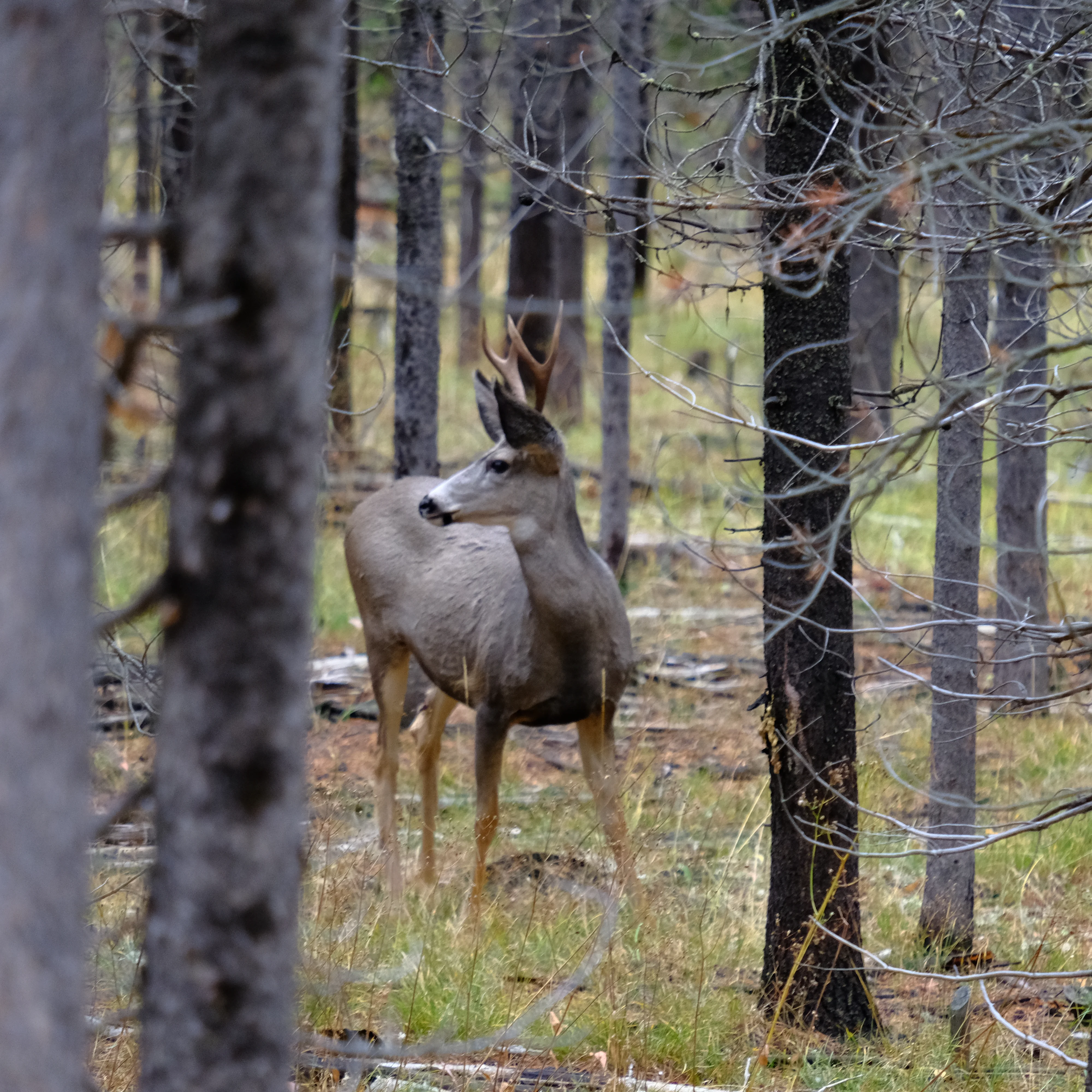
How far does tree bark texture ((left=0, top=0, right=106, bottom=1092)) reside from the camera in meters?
1.56

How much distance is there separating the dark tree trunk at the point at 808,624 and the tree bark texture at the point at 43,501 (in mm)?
3114

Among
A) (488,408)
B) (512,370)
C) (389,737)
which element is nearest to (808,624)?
(512,370)

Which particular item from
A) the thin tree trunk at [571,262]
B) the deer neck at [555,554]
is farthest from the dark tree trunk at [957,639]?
the thin tree trunk at [571,262]

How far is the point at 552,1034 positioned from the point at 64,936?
9.90 ft

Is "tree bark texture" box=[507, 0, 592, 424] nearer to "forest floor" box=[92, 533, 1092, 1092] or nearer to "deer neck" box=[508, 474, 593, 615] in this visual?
"forest floor" box=[92, 533, 1092, 1092]

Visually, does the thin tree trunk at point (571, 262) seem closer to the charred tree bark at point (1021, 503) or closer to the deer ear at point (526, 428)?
the charred tree bark at point (1021, 503)

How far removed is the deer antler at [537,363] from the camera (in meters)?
5.95

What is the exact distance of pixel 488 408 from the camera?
6863 mm

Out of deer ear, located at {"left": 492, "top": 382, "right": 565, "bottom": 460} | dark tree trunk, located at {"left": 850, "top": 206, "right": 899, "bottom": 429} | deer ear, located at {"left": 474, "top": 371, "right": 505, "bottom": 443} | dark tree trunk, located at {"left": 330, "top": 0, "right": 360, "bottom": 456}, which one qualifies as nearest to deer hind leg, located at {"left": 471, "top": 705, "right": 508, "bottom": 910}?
deer ear, located at {"left": 492, "top": 382, "right": 565, "bottom": 460}

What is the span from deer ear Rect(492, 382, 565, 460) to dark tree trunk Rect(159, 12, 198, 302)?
165cm

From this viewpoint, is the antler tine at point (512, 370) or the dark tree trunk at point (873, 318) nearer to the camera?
the antler tine at point (512, 370)

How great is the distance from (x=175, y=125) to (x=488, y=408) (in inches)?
285

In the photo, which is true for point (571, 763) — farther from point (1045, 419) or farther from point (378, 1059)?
point (1045, 419)

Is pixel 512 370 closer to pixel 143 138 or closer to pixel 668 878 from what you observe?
pixel 668 878
